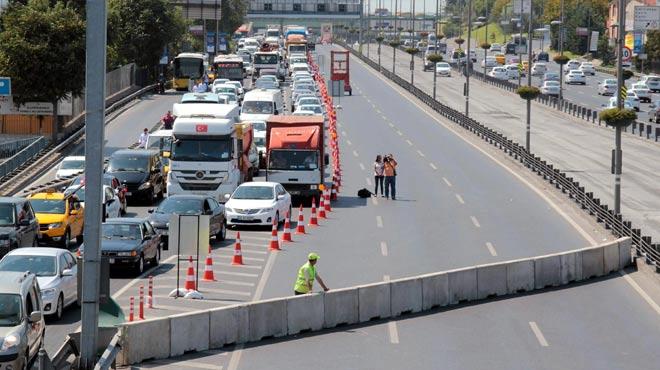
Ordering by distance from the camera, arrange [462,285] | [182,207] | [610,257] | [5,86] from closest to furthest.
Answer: [462,285] < [610,257] < [182,207] < [5,86]

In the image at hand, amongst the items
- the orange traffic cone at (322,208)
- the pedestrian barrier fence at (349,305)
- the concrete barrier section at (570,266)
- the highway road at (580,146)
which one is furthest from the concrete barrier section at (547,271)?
the orange traffic cone at (322,208)

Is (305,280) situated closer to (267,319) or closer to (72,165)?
(267,319)

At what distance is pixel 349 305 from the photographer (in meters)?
28.1

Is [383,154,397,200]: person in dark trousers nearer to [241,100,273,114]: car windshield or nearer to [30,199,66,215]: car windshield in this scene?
[30,199,66,215]: car windshield

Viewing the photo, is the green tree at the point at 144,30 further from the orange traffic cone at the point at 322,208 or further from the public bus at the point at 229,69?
the orange traffic cone at the point at 322,208

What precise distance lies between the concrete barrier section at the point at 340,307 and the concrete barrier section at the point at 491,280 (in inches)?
169

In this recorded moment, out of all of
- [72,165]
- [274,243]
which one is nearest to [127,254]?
[274,243]

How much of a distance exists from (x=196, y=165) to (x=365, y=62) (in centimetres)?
11550

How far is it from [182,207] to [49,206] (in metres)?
3.56

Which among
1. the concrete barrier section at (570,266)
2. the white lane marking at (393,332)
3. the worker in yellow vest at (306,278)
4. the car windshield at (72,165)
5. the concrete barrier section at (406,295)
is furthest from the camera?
the car windshield at (72,165)

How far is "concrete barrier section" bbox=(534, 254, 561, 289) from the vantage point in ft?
109

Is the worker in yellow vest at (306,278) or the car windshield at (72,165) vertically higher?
the car windshield at (72,165)

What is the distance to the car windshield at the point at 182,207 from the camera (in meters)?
39.0

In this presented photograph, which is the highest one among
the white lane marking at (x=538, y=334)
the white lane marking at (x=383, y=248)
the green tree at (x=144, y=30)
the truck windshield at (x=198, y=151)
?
the green tree at (x=144, y=30)
